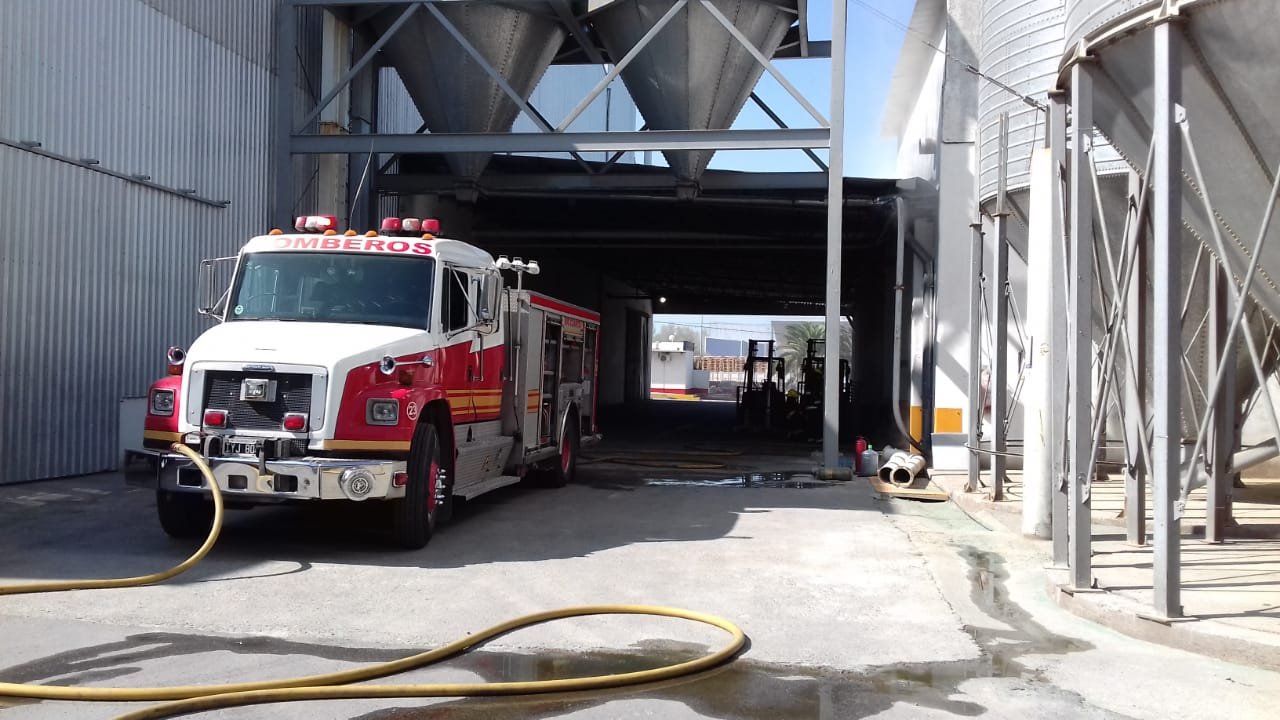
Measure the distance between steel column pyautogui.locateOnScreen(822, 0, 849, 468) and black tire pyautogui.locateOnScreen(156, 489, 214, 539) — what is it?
935 centimetres

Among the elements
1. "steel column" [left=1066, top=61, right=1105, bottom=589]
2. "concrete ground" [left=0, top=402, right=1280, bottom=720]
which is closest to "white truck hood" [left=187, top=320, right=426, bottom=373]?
"concrete ground" [left=0, top=402, right=1280, bottom=720]

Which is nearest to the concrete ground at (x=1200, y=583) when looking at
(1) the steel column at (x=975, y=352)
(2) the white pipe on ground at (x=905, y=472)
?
(1) the steel column at (x=975, y=352)

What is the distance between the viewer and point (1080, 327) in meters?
7.98

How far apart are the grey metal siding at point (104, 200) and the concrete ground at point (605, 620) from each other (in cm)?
150

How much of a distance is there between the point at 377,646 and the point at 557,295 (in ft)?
91.7

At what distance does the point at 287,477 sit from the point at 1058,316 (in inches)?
241

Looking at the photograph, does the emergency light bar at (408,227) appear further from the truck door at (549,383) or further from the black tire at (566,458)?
the black tire at (566,458)

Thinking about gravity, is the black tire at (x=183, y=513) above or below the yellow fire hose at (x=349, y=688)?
above

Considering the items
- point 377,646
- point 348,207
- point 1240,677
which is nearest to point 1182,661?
point 1240,677

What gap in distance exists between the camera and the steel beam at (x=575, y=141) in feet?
53.1

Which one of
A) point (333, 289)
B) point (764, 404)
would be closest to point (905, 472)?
point (333, 289)

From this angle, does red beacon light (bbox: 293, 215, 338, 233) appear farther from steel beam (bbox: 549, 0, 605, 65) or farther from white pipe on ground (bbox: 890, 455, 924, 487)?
white pipe on ground (bbox: 890, 455, 924, 487)

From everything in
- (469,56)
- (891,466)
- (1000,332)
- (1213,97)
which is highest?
(469,56)

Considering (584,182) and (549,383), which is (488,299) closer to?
(549,383)
